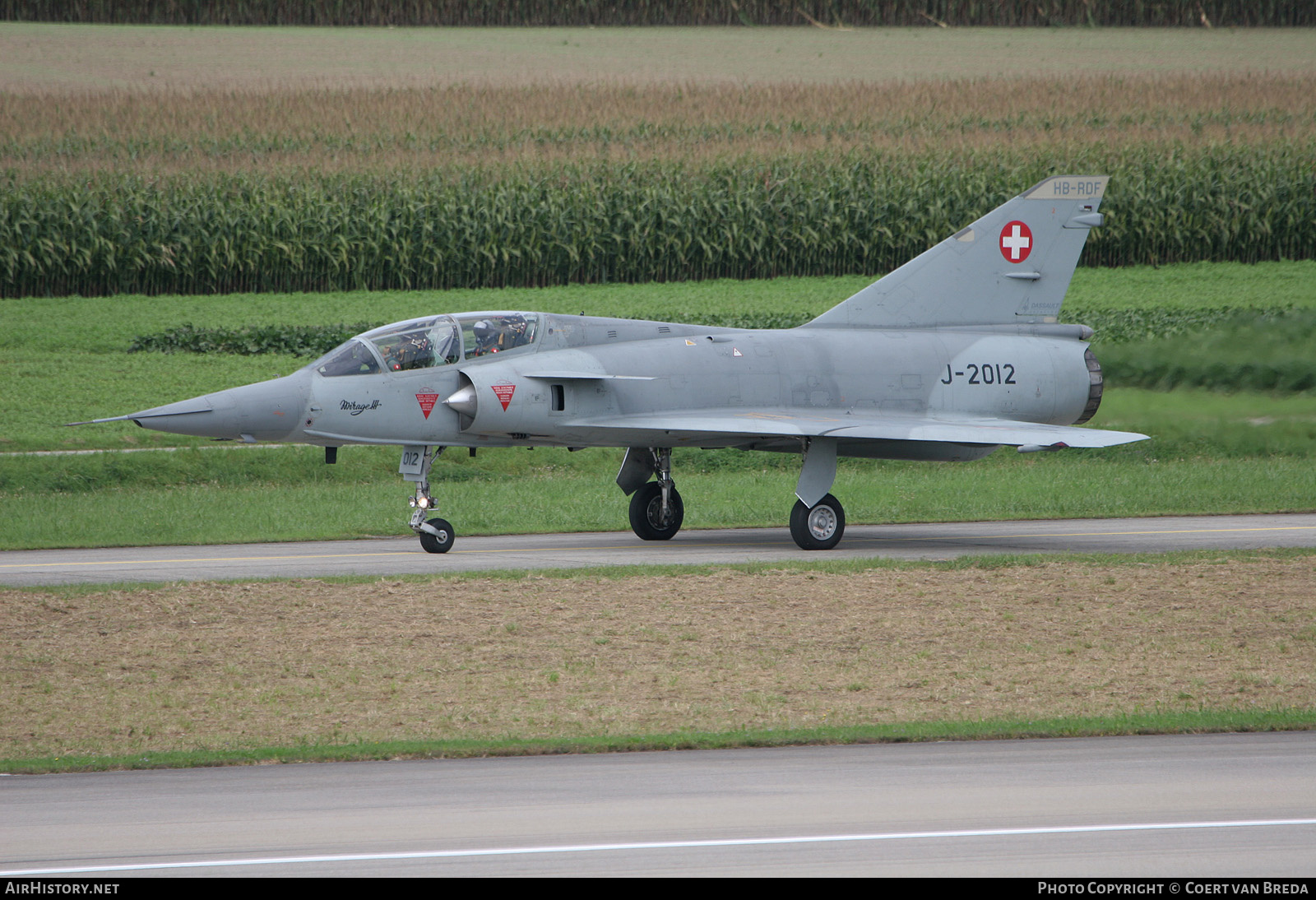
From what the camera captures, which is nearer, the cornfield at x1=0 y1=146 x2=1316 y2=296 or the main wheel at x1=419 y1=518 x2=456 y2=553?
the main wheel at x1=419 y1=518 x2=456 y2=553

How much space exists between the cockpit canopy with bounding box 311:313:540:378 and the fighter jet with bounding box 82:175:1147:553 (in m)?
0.02

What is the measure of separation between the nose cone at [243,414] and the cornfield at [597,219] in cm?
2478

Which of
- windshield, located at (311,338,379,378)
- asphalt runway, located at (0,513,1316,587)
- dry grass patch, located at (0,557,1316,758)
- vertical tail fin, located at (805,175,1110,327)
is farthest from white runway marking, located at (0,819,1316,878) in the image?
vertical tail fin, located at (805,175,1110,327)

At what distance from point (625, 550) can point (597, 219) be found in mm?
25425

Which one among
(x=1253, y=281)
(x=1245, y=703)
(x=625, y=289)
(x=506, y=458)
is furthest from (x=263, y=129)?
(x=1245, y=703)

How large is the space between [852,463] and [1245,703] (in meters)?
16.8

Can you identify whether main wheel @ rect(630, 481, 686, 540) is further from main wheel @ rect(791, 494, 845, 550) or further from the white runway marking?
the white runway marking

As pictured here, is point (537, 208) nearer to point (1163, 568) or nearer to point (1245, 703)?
point (1163, 568)

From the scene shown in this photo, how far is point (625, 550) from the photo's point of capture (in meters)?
19.2

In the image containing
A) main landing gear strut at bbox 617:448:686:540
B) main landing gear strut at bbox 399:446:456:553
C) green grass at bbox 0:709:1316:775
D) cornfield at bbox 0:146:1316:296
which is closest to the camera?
green grass at bbox 0:709:1316:775

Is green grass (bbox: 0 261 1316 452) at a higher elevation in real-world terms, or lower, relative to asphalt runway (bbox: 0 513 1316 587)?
higher

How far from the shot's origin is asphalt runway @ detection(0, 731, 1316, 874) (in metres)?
7.46

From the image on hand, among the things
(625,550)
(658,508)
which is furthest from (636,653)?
(658,508)

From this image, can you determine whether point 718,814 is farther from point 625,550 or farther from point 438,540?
point 625,550
